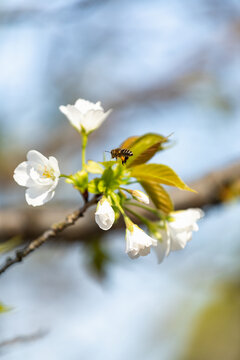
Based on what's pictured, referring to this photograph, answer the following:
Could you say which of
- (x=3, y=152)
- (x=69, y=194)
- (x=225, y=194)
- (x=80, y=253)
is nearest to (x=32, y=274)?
(x=69, y=194)

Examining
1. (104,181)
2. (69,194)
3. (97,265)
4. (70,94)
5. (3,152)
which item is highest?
(70,94)

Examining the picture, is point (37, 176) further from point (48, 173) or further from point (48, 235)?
point (48, 235)

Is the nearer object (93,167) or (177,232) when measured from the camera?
(93,167)

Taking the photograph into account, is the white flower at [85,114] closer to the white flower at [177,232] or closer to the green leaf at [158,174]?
the green leaf at [158,174]

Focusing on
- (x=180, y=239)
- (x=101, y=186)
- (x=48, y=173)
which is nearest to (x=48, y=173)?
(x=48, y=173)

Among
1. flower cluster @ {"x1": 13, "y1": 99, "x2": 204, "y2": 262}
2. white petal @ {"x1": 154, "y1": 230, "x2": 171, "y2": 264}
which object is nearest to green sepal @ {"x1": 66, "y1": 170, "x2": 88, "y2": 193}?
flower cluster @ {"x1": 13, "y1": 99, "x2": 204, "y2": 262}

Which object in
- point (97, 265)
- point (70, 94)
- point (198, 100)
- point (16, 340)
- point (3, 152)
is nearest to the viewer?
point (16, 340)

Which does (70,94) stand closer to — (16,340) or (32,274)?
(32,274)

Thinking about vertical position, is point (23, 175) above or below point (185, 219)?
above
